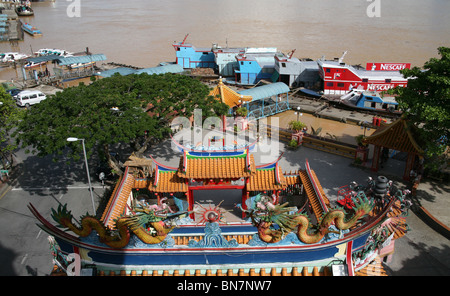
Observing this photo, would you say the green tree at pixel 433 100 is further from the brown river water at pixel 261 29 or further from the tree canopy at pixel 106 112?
the tree canopy at pixel 106 112

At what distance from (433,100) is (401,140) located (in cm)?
354

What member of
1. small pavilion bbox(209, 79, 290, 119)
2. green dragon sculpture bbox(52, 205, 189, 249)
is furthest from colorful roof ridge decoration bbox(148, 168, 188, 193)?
small pavilion bbox(209, 79, 290, 119)

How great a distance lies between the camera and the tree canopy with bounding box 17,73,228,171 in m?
21.9

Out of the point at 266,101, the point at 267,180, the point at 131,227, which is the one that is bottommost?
the point at 267,180

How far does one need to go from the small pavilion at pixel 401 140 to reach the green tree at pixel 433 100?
0.57 metres

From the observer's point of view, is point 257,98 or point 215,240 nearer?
point 215,240

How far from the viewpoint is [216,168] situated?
18531mm

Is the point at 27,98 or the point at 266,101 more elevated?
the point at 27,98

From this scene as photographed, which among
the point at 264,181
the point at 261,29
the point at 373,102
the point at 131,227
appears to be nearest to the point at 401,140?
the point at 264,181

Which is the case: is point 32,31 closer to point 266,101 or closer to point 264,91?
point 266,101

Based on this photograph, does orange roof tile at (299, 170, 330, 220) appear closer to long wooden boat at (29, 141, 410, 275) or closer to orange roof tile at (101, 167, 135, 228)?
long wooden boat at (29, 141, 410, 275)

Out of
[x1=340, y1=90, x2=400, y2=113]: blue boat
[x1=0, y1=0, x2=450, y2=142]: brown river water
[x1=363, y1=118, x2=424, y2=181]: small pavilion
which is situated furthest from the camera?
[x1=0, y1=0, x2=450, y2=142]: brown river water

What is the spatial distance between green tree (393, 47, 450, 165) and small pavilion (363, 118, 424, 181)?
574mm

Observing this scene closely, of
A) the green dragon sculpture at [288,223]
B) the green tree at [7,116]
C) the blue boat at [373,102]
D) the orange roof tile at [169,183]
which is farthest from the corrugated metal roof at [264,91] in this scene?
the green dragon sculpture at [288,223]
